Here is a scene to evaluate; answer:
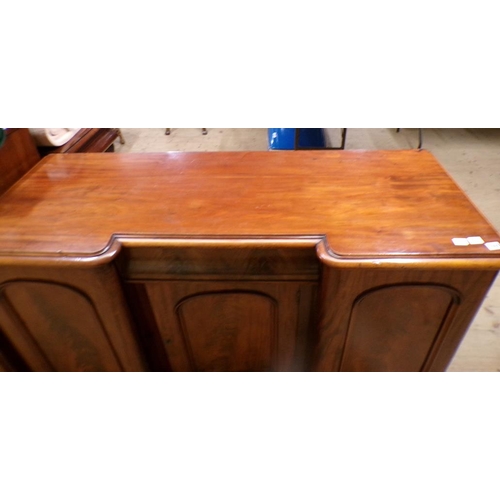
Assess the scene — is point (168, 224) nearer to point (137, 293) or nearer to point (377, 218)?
point (137, 293)

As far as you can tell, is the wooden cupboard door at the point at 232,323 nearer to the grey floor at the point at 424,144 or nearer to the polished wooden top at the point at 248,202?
the polished wooden top at the point at 248,202

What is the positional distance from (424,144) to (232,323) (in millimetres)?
2838

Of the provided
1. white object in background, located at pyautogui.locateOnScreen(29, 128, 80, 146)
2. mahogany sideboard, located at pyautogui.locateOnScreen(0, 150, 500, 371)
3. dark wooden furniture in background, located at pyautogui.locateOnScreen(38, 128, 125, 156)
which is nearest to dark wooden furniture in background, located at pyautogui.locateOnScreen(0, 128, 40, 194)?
mahogany sideboard, located at pyautogui.locateOnScreen(0, 150, 500, 371)

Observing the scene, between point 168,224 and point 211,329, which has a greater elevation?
point 168,224

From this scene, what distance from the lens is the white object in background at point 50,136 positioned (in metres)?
1.28

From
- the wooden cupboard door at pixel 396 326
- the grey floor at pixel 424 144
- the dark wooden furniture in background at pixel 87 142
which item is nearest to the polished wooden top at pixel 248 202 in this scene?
the wooden cupboard door at pixel 396 326

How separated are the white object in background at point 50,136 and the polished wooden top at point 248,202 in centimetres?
32

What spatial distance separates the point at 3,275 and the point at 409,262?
888mm

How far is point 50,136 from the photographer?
4.40 ft

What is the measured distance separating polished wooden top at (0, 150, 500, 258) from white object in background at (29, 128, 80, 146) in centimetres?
32

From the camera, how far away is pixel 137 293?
32.4 inches

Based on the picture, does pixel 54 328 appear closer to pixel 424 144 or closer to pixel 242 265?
pixel 242 265

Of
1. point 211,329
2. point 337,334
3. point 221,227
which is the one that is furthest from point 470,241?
point 211,329

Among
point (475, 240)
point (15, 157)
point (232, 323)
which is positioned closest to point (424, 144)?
point (475, 240)
